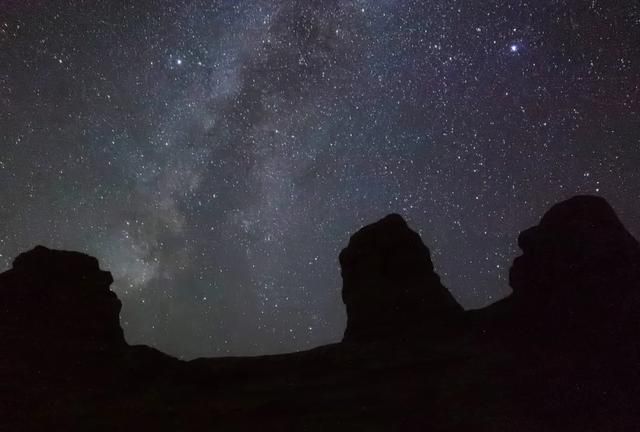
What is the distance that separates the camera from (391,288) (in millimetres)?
27219

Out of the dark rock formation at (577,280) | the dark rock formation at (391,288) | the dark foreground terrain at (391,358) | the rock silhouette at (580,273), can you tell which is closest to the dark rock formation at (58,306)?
the dark foreground terrain at (391,358)

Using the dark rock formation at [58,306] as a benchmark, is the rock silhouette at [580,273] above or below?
below

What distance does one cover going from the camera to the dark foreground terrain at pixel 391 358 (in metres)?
18.5

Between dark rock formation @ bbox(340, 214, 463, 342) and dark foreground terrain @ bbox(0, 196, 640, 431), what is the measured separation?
77 mm

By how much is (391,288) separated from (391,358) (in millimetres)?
5193

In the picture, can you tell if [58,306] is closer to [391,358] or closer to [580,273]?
[391,358]

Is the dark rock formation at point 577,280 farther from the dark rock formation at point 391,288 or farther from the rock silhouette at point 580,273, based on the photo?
the dark rock formation at point 391,288

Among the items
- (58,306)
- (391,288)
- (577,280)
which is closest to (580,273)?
(577,280)

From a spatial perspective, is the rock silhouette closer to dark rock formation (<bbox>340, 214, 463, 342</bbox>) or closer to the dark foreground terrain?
the dark foreground terrain

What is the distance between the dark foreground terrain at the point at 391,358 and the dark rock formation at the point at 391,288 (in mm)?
77

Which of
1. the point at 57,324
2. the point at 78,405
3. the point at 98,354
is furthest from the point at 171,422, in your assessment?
the point at 57,324

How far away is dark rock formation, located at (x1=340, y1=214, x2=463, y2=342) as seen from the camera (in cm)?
2552

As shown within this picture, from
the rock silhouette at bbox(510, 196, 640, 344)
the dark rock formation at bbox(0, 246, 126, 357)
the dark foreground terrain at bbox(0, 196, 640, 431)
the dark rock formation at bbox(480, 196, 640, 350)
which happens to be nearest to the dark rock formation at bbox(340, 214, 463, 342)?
the dark foreground terrain at bbox(0, 196, 640, 431)

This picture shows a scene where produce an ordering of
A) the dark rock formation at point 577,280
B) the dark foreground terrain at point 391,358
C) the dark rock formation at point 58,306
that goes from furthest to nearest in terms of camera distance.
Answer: the dark rock formation at point 58,306 < the dark rock formation at point 577,280 < the dark foreground terrain at point 391,358
